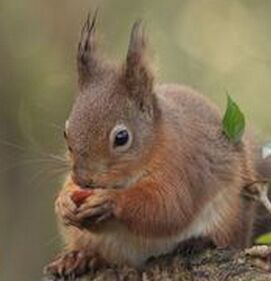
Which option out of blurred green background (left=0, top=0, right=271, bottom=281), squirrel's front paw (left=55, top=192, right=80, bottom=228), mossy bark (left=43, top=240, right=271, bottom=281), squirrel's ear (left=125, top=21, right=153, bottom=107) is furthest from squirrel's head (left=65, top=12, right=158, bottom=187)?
blurred green background (left=0, top=0, right=271, bottom=281)

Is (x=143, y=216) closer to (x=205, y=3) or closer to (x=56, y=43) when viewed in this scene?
(x=56, y=43)

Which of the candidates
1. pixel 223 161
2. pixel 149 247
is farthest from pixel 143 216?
pixel 223 161

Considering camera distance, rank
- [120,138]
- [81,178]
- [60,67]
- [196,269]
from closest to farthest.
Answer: [196,269] → [81,178] → [120,138] → [60,67]

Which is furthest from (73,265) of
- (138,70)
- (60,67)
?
(60,67)

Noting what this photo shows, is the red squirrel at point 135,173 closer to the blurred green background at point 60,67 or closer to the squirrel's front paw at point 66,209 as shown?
the squirrel's front paw at point 66,209

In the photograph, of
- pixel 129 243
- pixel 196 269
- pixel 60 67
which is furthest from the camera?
pixel 60 67

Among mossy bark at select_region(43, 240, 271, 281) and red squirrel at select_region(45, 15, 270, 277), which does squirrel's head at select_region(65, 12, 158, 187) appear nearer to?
red squirrel at select_region(45, 15, 270, 277)

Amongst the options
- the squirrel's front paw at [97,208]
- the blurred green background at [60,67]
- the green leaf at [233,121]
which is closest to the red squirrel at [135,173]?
the squirrel's front paw at [97,208]

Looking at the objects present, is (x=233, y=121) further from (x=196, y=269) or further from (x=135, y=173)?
(x=196, y=269)
